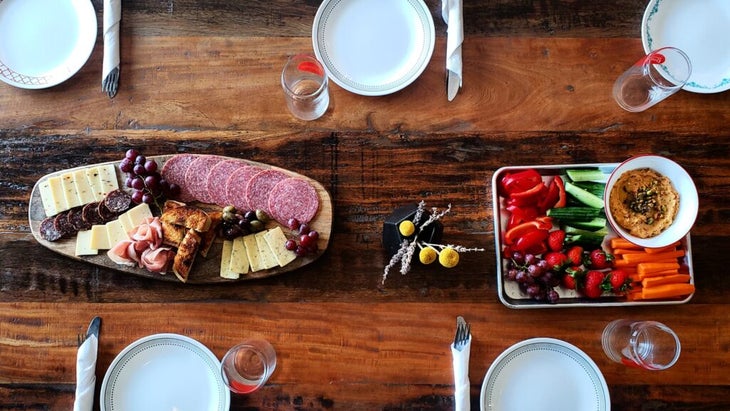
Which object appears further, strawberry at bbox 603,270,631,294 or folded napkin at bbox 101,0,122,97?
folded napkin at bbox 101,0,122,97

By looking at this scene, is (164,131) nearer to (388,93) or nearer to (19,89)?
→ (19,89)

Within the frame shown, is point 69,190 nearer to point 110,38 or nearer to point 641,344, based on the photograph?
point 110,38

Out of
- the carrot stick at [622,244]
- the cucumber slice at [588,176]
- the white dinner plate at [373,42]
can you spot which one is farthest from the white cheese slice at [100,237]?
the carrot stick at [622,244]

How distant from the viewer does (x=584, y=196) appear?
175 centimetres

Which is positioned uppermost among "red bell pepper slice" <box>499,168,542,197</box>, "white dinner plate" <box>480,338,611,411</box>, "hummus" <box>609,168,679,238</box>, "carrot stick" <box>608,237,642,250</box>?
"red bell pepper slice" <box>499,168,542,197</box>

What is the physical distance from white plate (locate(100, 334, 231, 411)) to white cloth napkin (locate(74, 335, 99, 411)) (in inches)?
1.9

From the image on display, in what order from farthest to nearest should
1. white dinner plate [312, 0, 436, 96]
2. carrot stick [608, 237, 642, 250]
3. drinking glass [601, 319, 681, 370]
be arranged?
1. white dinner plate [312, 0, 436, 96]
2. carrot stick [608, 237, 642, 250]
3. drinking glass [601, 319, 681, 370]

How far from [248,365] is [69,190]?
0.79 metres

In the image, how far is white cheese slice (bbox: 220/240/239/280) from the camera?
5.77 ft

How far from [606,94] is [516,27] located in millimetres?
373

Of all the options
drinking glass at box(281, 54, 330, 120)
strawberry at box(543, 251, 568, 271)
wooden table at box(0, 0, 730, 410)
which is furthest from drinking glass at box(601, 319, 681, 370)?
drinking glass at box(281, 54, 330, 120)

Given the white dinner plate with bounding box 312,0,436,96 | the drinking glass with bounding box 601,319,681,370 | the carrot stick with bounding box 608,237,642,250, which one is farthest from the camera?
the white dinner plate with bounding box 312,0,436,96

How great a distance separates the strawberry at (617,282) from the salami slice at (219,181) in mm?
1184

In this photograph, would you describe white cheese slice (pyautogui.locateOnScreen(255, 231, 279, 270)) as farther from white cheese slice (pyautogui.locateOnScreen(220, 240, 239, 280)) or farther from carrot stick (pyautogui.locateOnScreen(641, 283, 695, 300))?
carrot stick (pyautogui.locateOnScreen(641, 283, 695, 300))
